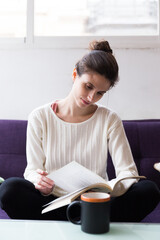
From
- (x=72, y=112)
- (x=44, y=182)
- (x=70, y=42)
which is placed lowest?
(x=44, y=182)

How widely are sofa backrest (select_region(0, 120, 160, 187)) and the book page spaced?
1.96 feet

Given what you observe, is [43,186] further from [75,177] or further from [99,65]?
[99,65]

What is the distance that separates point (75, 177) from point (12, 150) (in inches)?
28.7

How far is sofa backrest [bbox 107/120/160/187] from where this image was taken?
176 cm

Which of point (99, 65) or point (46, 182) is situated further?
point (99, 65)

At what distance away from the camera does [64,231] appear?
924mm

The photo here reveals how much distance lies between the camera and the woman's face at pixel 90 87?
1.38 m

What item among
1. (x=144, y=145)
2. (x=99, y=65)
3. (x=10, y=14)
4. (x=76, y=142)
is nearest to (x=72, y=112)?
(x=76, y=142)

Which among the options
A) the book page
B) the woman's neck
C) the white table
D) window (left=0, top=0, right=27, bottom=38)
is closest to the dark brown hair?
the woman's neck

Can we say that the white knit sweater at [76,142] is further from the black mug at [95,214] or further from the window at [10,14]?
the window at [10,14]

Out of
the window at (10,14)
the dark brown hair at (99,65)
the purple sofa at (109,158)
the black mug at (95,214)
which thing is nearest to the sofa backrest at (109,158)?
the purple sofa at (109,158)

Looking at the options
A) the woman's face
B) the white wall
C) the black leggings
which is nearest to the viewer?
the black leggings

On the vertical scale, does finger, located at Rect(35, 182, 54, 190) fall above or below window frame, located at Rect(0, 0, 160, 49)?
below

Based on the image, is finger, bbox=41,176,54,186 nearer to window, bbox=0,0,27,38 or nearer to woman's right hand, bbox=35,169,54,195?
woman's right hand, bbox=35,169,54,195
